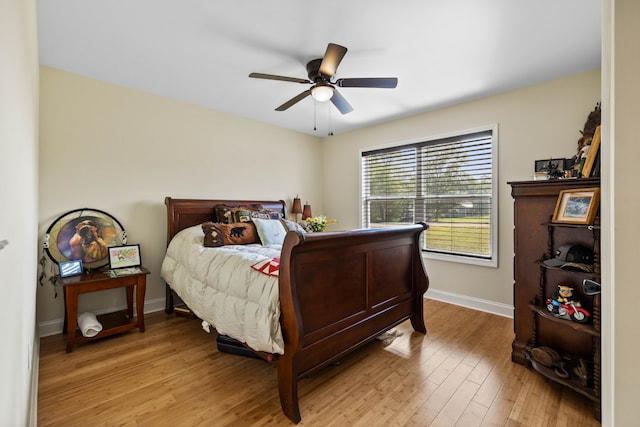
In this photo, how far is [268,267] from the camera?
1842mm

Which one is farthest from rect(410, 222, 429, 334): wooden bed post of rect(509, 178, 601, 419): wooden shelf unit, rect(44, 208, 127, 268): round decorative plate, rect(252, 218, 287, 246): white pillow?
rect(44, 208, 127, 268): round decorative plate

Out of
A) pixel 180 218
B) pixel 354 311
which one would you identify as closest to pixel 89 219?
Result: pixel 180 218

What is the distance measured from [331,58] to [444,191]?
2417 millimetres

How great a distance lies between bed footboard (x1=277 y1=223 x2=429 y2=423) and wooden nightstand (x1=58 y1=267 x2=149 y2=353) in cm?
181

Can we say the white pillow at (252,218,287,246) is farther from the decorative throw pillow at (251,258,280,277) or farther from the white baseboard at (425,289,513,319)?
the white baseboard at (425,289,513,319)

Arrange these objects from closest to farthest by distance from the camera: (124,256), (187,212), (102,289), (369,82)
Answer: (369,82), (102,289), (124,256), (187,212)

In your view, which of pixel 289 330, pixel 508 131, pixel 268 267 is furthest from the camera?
pixel 508 131

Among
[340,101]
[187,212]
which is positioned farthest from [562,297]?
[187,212]

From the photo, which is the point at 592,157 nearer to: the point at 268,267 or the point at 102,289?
the point at 268,267

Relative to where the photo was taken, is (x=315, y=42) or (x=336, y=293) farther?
(x=315, y=42)

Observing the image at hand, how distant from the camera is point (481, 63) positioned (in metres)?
2.51

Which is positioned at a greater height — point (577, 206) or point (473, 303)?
point (577, 206)
